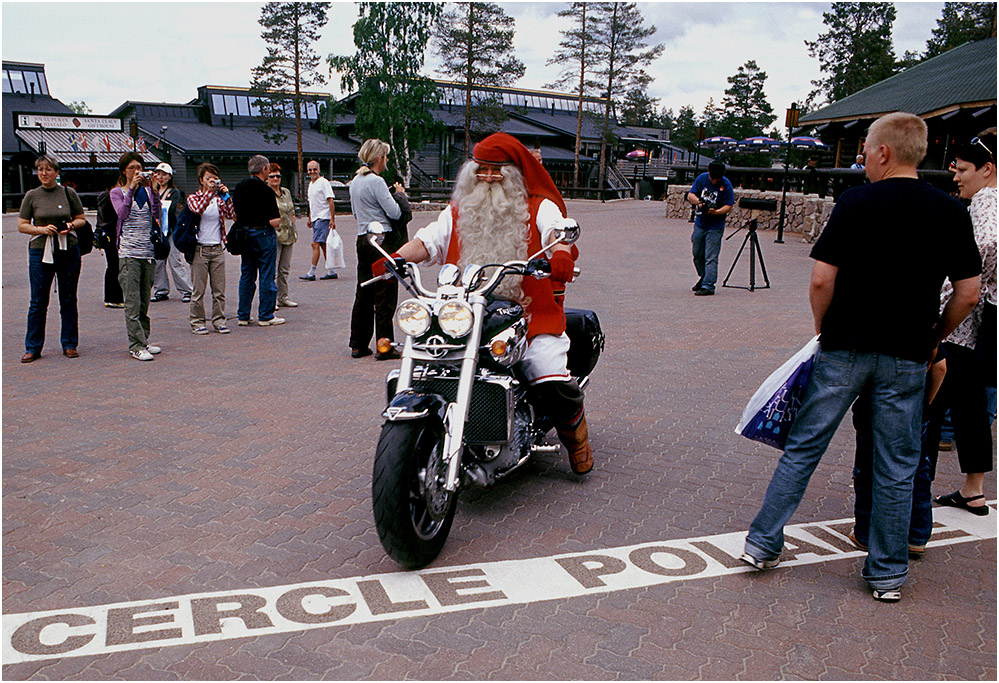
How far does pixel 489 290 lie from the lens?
3.89 meters

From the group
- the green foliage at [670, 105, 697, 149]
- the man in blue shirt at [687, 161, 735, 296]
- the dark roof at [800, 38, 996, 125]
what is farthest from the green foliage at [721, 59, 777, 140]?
the man in blue shirt at [687, 161, 735, 296]

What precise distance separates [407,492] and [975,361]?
3.05 m

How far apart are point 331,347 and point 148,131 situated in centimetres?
4152

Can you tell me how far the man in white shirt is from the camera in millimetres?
12852

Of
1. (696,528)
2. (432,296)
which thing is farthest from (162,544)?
(696,528)

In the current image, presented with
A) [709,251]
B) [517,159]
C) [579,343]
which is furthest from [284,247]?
[517,159]

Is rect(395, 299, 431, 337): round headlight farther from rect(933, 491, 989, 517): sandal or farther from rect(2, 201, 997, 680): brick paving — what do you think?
rect(933, 491, 989, 517): sandal

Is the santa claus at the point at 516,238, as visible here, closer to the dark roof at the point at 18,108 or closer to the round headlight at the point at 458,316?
the round headlight at the point at 458,316

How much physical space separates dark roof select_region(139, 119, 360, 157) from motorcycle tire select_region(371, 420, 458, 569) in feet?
139

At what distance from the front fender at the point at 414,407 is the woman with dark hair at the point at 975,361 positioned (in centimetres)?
260

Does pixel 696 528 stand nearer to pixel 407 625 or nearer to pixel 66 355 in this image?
pixel 407 625

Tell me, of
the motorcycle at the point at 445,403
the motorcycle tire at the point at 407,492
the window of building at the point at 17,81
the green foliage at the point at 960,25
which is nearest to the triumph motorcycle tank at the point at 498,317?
the motorcycle at the point at 445,403

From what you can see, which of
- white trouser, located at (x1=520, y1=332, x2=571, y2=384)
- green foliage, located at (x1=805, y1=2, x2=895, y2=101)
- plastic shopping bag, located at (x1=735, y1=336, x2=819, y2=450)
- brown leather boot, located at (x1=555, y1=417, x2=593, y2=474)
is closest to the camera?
plastic shopping bag, located at (x1=735, y1=336, x2=819, y2=450)

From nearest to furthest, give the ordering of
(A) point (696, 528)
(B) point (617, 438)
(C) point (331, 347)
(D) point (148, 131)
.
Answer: (A) point (696, 528) → (B) point (617, 438) → (C) point (331, 347) → (D) point (148, 131)
